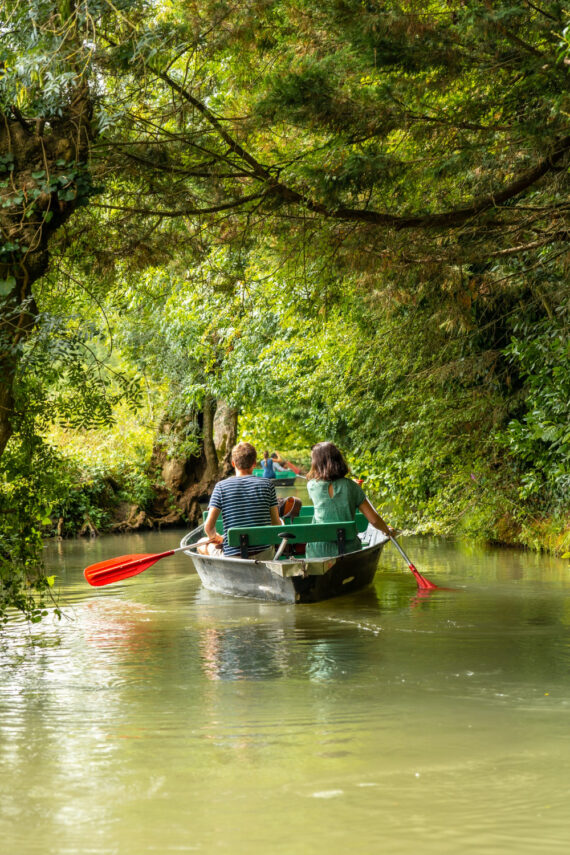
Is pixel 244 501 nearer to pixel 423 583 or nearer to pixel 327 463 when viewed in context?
pixel 327 463

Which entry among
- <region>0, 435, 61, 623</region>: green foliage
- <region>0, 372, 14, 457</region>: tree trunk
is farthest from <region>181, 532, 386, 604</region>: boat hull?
<region>0, 372, 14, 457</region>: tree trunk

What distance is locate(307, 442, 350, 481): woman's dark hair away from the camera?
9.50 m

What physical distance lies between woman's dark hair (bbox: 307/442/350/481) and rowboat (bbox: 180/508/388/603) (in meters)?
0.48

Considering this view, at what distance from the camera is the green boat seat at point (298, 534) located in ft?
30.9

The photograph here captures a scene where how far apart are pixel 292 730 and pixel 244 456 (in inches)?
179

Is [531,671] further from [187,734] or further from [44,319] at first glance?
[44,319]

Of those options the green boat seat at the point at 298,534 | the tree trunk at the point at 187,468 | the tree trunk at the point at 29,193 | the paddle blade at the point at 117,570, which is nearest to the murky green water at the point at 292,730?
the paddle blade at the point at 117,570

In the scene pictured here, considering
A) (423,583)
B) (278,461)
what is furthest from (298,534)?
(278,461)

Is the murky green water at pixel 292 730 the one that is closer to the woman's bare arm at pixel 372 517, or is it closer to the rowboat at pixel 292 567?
the rowboat at pixel 292 567

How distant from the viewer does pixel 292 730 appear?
213 inches

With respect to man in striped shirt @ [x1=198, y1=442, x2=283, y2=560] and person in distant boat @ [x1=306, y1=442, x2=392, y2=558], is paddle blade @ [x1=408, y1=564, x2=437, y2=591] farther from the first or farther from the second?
man in striped shirt @ [x1=198, y1=442, x2=283, y2=560]

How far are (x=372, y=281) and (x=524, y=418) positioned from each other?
16.3 ft

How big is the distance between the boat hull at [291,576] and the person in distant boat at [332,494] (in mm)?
319

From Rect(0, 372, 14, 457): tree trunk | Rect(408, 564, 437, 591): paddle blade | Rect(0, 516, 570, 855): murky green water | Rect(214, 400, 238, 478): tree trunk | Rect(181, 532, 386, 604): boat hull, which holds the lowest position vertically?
Rect(0, 516, 570, 855): murky green water
